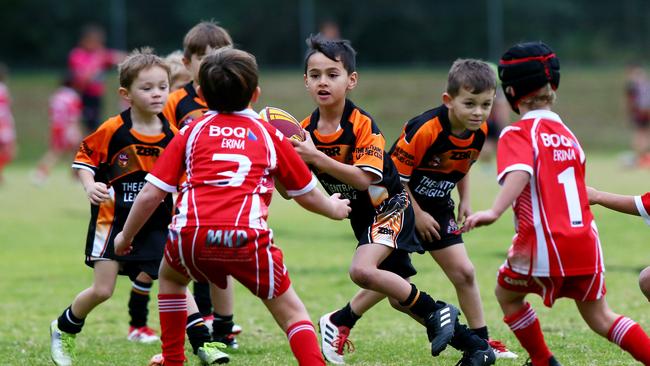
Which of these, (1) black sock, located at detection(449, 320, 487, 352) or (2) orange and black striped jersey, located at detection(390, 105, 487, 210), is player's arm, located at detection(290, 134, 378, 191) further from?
(1) black sock, located at detection(449, 320, 487, 352)

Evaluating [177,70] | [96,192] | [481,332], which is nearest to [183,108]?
[177,70]

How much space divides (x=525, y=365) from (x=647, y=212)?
101 cm

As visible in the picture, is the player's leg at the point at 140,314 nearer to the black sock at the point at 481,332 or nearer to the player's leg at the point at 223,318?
the player's leg at the point at 223,318

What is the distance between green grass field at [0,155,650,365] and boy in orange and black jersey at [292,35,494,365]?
0.46 m

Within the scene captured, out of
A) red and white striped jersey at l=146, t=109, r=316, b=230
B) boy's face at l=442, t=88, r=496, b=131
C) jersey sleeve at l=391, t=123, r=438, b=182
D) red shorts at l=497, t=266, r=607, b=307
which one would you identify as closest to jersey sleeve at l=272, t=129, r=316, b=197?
red and white striped jersey at l=146, t=109, r=316, b=230

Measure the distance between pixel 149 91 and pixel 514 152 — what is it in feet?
7.47

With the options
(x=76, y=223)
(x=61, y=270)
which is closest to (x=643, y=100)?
(x=76, y=223)

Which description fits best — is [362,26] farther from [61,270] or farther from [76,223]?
[61,270]

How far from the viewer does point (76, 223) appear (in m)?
13.9

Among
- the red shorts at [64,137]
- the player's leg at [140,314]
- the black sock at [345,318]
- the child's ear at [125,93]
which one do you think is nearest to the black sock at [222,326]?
the player's leg at [140,314]

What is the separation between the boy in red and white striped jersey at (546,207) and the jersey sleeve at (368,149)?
0.85 meters

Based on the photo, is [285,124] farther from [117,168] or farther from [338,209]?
[117,168]

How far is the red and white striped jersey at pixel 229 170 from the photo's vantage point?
4391 mm

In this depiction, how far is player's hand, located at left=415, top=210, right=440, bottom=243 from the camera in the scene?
5.76 m
